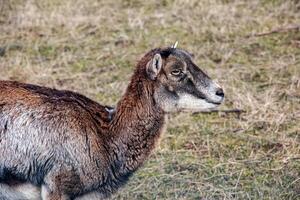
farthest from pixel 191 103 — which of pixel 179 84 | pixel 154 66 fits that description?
pixel 154 66

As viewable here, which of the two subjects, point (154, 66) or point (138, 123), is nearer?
point (154, 66)

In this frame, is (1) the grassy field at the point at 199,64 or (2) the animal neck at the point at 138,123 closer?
(2) the animal neck at the point at 138,123

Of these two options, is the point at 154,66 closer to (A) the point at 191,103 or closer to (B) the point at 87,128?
(A) the point at 191,103

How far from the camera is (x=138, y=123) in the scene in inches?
335

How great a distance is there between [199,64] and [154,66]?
5371 millimetres

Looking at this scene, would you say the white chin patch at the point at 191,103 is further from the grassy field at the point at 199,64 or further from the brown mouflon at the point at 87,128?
the grassy field at the point at 199,64

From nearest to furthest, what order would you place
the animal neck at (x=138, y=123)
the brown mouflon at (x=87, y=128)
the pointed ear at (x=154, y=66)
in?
the brown mouflon at (x=87, y=128)
the pointed ear at (x=154, y=66)
the animal neck at (x=138, y=123)

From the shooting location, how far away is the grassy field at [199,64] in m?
10.3

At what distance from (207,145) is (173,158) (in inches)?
20.8

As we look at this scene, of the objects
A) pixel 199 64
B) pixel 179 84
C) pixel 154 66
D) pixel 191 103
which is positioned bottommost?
pixel 199 64

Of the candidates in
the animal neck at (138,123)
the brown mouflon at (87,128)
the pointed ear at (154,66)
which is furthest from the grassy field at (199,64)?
the pointed ear at (154,66)

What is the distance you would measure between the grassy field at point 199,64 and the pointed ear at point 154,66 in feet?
6.29

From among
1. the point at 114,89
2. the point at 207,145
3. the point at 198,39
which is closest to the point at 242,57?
the point at 198,39

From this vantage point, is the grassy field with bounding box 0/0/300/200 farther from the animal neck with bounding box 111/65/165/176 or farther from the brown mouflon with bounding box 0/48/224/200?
the brown mouflon with bounding box 0/48/224/200
